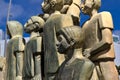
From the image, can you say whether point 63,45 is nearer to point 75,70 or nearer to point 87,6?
point 75,70

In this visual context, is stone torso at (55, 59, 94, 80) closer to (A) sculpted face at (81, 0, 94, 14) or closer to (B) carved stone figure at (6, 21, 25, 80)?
(A) sculpted face at (81, 0, 94, 14)

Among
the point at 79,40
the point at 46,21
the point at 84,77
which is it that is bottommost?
the point at 84,77

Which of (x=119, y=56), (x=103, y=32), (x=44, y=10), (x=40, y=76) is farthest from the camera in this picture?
(x=119, y=56)

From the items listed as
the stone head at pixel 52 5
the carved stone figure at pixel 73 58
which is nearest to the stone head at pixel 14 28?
the stone head at pixel 52 5

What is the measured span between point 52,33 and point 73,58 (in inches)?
49.0

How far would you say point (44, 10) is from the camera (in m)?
6.71

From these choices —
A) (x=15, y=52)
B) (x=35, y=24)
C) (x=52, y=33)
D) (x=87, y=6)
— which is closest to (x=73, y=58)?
(x=52, y=33)

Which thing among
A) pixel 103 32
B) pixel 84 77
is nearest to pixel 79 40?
pixel 84 77

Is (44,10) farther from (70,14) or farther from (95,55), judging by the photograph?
(95,55)

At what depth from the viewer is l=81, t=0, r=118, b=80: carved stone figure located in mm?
5629

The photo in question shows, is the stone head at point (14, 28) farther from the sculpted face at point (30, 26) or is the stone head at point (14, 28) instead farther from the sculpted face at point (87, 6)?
the sculpted face at point (87, 6)

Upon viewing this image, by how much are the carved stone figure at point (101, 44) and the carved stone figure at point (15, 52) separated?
1.38m

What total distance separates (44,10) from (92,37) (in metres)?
1.19

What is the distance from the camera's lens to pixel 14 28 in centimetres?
709
